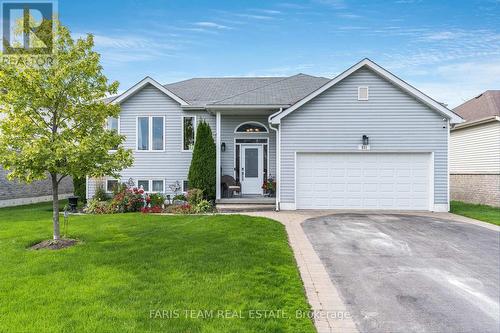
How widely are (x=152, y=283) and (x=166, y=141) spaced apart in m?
11.1

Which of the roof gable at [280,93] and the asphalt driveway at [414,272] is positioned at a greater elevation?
the roof gable at [280,93]

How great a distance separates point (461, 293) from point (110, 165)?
7004mm

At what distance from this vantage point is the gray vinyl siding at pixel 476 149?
15172mm

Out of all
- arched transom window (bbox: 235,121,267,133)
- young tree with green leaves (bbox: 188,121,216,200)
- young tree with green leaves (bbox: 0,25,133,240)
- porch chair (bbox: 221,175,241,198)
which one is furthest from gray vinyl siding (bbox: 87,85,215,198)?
young tree with green leaves (bbox: 0,25,133,240)

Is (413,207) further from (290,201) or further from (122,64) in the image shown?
(122,64)

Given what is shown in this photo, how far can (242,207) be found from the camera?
13.2m

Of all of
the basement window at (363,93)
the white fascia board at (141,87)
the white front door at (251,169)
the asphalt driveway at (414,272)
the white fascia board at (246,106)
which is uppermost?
the white fascia board at (141,87)

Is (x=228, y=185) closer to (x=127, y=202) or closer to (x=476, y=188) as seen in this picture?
(x=127, y=202)

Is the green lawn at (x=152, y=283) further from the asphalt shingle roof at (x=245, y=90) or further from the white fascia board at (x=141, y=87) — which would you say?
the white fascia board at (x=141, y=87)

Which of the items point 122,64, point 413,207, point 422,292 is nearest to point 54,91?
point 422,292

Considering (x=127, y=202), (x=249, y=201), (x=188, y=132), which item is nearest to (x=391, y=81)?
(x=249, y=201)

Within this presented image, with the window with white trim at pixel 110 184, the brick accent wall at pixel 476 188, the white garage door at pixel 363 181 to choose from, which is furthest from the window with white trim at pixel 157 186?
the brick accent wall at pixel 476 188

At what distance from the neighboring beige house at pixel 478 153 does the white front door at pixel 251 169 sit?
33.7 ft

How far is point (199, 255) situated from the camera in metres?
6.44
